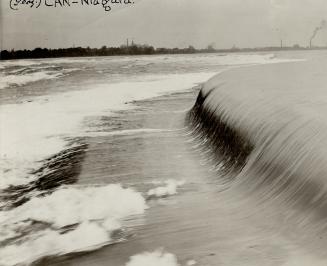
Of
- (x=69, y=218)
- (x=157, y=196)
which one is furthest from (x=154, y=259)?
(x=157, y=196)

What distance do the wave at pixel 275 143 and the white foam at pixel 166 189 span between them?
25.3 inches

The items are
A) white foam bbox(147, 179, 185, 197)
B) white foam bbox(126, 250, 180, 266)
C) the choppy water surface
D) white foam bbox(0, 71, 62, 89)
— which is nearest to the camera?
white foam bbox(126, 250, 180, 266)

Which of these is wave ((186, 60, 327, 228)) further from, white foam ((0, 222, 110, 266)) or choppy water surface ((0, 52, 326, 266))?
white foam ((0, 222, 110, 266))

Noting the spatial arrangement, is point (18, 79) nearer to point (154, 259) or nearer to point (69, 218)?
point (69, 218)

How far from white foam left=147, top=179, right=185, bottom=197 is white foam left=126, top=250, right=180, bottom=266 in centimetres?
168

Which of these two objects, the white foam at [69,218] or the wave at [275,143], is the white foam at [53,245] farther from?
the wave at [275,143]

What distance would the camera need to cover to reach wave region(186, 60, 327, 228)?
14.9 feet

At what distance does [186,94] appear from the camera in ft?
62.7

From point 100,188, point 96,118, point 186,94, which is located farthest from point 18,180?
point 186,94

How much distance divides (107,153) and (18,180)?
165 cm

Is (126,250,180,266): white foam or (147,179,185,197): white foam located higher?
(147,179,185,197): white foam

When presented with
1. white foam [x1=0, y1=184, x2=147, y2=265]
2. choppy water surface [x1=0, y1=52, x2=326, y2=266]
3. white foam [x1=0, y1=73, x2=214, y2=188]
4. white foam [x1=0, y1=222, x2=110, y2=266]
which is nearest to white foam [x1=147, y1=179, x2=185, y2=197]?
choppy water surface [x1=0, y1=52, x2=326, y2=266]

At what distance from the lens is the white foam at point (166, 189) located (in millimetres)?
5926

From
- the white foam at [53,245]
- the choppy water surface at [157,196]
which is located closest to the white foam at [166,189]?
the choppy water surface at [157,196]
